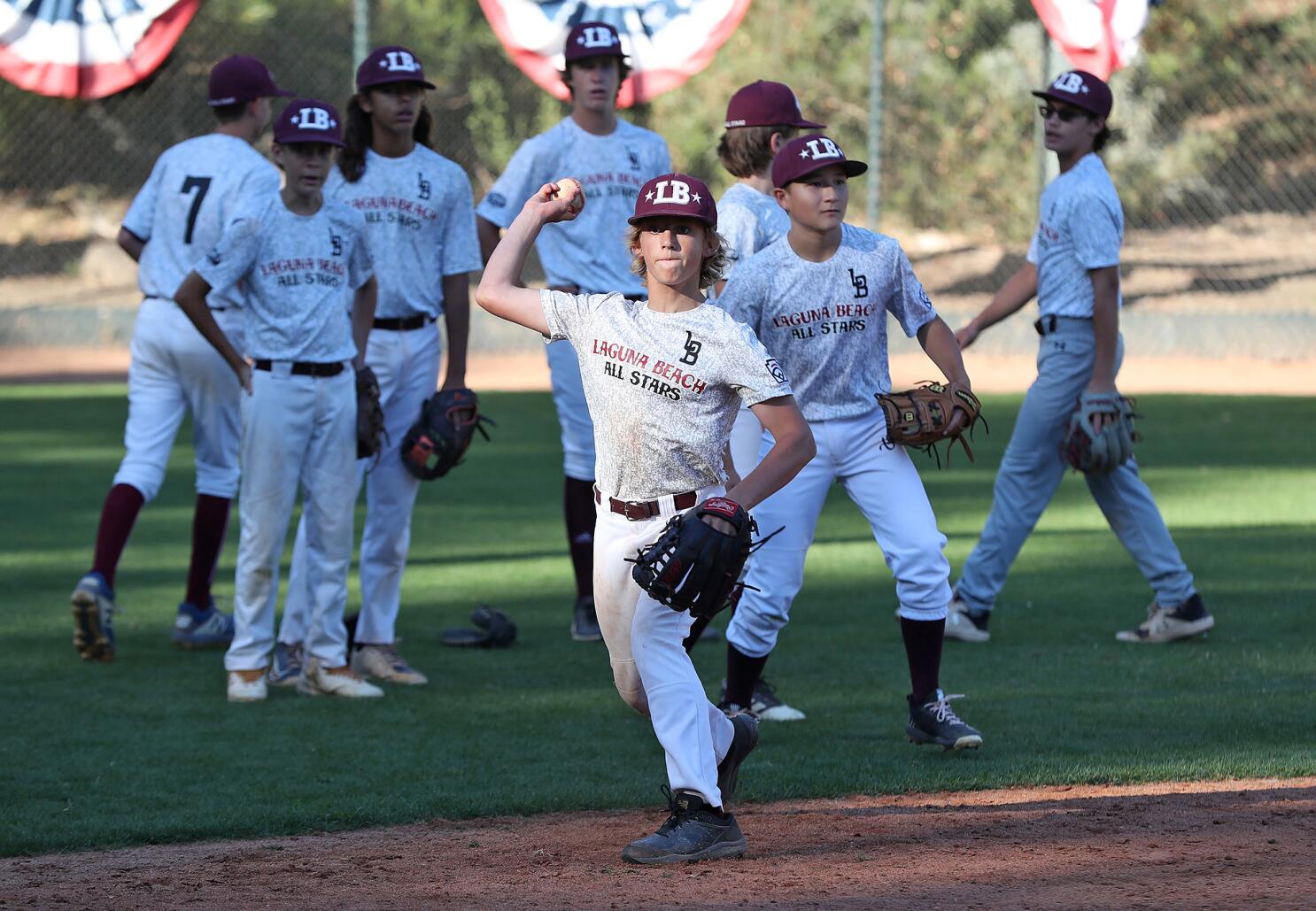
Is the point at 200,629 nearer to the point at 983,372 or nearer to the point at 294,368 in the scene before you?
the point at 294,368

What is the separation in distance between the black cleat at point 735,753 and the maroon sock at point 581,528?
2.73 metres

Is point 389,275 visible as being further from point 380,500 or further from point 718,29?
point 718,29

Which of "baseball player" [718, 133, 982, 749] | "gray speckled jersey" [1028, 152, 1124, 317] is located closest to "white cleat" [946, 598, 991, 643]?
"gray speckled jersey" [1028, 152, 1124, 317]

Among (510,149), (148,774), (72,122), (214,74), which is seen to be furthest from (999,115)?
(148,774)

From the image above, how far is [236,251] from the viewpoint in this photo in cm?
609

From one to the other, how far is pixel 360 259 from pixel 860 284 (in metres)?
1.96

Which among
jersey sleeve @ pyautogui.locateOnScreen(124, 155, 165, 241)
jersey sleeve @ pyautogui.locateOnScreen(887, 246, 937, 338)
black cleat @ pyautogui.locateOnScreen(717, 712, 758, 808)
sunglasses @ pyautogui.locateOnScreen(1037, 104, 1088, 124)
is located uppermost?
sunglasses @ pyautogui.locateOnScreen(1037, 104, 1088, 124)

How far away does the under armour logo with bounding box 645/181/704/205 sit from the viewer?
4332 millimetres

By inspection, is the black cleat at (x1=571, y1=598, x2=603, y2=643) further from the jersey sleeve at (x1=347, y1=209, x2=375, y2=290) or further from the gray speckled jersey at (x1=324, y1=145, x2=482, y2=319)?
the jersey sleeve at (x1=347, y1=209, x2=375, y2=290)

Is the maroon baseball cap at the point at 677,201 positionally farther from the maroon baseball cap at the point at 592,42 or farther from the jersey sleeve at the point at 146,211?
the jersey sleeve at the point at 146,211

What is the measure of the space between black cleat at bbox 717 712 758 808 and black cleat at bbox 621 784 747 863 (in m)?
0.24

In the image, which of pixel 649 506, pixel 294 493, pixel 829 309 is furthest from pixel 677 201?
pixel 294 493

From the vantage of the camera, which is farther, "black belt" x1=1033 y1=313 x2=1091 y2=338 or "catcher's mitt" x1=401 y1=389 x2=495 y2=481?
"black belt" x1=1033 y1=313 x2=1091 y2=338

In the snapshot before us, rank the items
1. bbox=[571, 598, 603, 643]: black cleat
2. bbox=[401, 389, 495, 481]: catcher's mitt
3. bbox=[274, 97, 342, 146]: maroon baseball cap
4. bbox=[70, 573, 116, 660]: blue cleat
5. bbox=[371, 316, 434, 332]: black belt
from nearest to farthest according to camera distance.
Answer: bbox=[274, 97, 342, 146]: maroon baseball cap
bbox=[401, 389, 495, 481]: catcher's mitt
bbox=[70, 573, 116, 660]: blue cleat
bbox=[371, 316, 434, 332]: black belt
bbox=[571, 598, 603, 643]: black cleat
